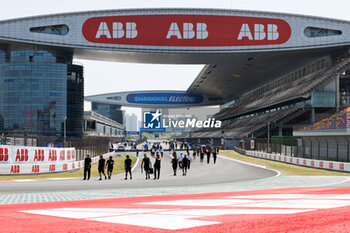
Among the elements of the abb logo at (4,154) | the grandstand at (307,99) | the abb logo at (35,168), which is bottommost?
the abb logo at (35,168)

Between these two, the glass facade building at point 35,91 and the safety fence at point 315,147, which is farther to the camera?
the glass facade building at point 35,91

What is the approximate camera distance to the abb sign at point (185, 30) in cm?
6406

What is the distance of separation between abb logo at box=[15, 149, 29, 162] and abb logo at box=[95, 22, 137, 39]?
42799 millimetres

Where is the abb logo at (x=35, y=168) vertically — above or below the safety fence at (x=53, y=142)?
below

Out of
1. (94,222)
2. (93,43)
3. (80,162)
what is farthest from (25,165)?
(93,43)

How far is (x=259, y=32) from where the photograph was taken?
64.9 m

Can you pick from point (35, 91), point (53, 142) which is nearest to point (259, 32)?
point (35, 91)

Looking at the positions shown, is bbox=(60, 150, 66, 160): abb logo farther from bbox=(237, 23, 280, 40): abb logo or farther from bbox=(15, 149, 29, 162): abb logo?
bbox=(237, 23, 280, 40): abb logo

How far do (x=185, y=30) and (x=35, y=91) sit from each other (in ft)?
102

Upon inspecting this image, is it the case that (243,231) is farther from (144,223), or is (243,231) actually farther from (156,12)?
(156,12)

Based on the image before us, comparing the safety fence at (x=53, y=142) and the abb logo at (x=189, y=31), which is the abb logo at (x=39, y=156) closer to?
the safety fence at (x=53, y=142)

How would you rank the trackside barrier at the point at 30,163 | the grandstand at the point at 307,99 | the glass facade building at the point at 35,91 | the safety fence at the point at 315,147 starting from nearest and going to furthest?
the trackside barrier at the point at 30,163 → the safety fence at the point at 315,147 → the grandstand at the point at 307,99 → the glass facade building at the point at 35,91

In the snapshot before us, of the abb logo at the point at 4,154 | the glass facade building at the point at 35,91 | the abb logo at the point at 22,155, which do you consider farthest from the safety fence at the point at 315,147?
the glass facade building at the point at 35,91

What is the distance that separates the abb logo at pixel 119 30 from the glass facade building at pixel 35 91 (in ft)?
39.2
